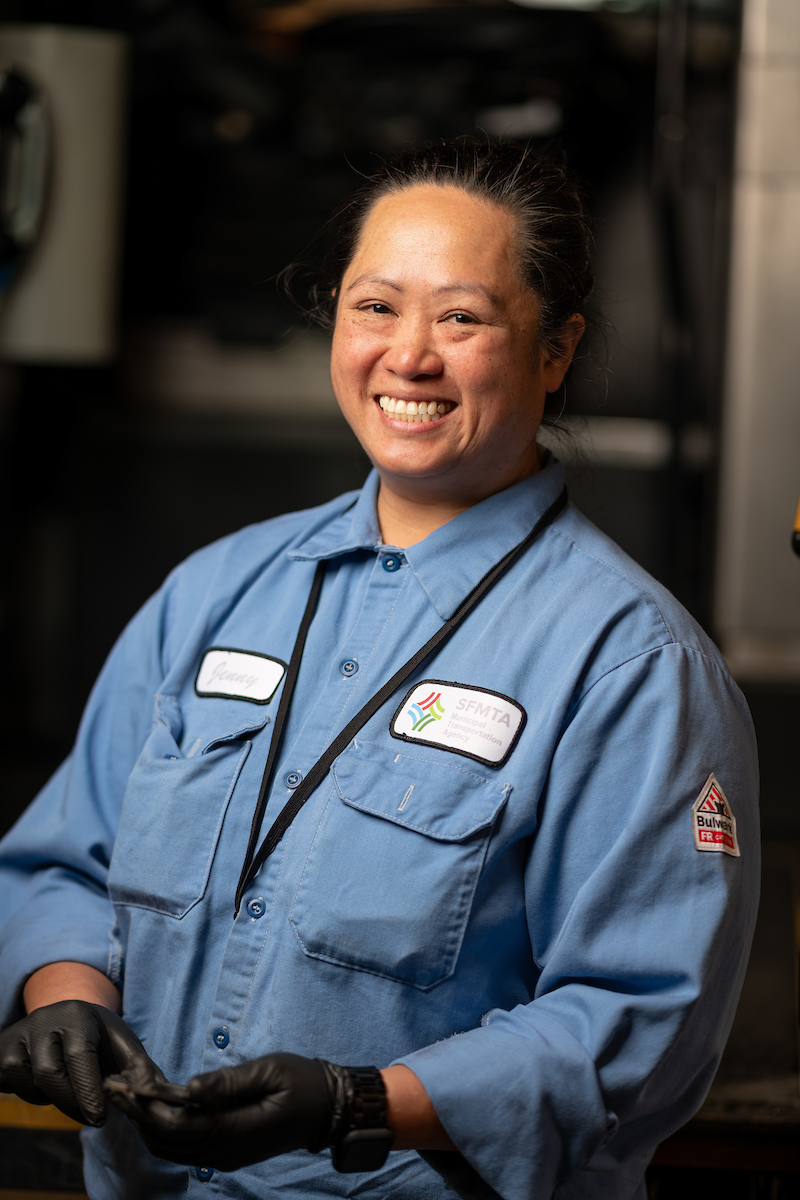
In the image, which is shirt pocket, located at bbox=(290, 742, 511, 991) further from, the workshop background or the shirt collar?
the workshop background

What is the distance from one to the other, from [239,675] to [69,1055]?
44 cm

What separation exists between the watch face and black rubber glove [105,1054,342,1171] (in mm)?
16

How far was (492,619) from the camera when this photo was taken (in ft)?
4.03

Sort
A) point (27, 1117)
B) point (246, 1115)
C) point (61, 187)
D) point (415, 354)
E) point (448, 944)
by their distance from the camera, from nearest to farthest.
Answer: point (246, 1115) → point (448, 944) → point (415, 354) → point (27, 1117) → point (61, 187)

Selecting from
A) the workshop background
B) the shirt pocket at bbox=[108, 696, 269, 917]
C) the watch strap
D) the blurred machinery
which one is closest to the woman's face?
the shirt pocket at bbox=[108, 696, 269, 917]

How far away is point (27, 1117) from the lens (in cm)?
154

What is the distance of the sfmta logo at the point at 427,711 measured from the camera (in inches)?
46.5

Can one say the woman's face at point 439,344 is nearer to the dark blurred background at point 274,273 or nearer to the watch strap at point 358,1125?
the watch strap at point 358,1125

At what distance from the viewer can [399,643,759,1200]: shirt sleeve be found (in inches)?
40.3

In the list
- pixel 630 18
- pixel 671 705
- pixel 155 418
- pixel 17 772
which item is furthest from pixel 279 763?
pixel 630 18

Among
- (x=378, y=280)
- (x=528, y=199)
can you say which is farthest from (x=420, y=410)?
(x=528, y=199)

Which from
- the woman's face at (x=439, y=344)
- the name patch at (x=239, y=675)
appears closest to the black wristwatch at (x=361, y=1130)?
the name patch at (x=239, y=675)

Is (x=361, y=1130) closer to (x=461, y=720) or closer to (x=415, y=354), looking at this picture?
(x=461, y=720)

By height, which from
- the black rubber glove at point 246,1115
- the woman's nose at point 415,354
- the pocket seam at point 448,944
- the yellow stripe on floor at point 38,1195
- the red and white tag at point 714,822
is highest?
the woman's nose at point 415,354
